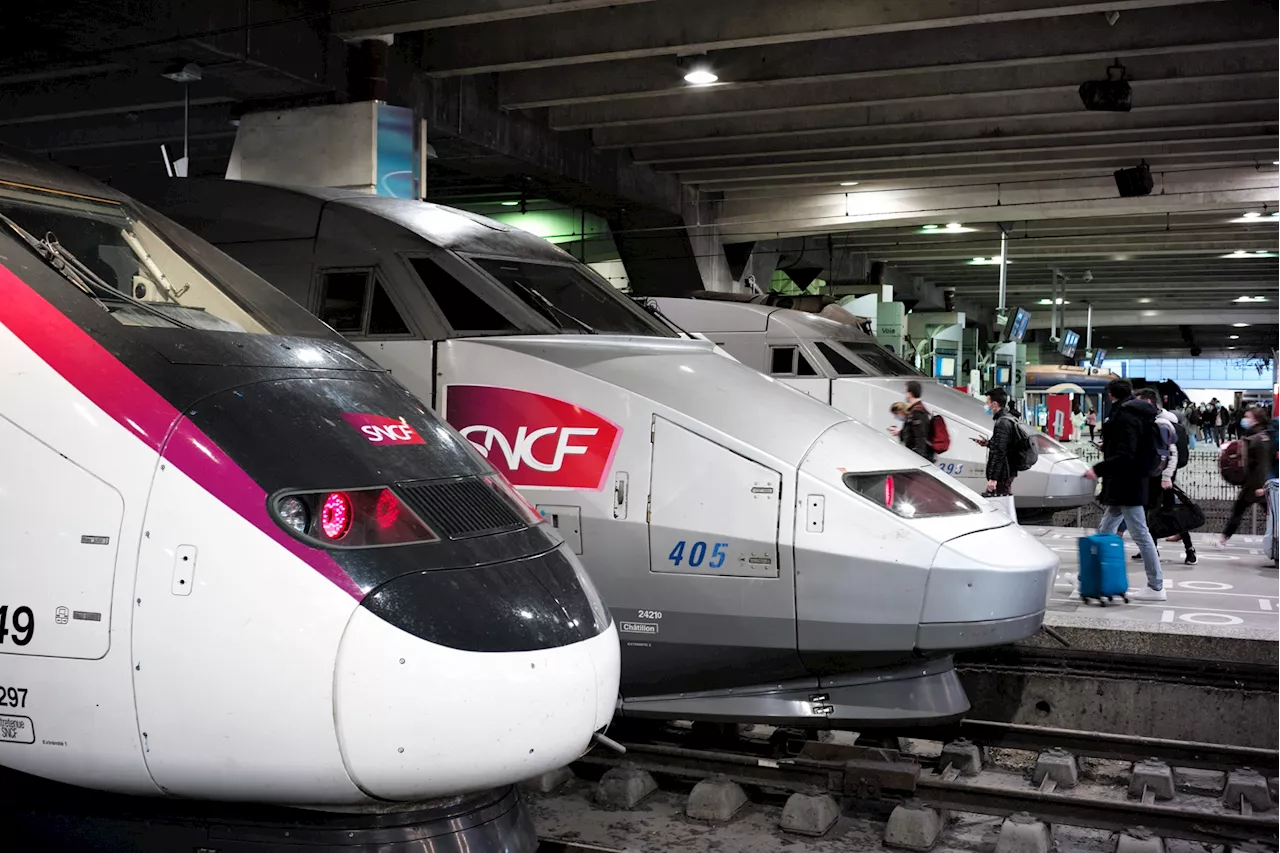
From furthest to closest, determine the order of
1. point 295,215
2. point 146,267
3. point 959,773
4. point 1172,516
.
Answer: point 1172,516
point 959,773
point 295,215
point 146,267

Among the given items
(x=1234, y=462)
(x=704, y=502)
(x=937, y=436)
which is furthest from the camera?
(x=1234, y=462)

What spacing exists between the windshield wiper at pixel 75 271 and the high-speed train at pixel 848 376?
993 centimetres

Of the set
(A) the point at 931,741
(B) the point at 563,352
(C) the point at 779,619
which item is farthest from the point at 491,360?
(A) the point at 931,741

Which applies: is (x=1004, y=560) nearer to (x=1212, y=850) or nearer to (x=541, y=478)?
(x=1212, y=850)

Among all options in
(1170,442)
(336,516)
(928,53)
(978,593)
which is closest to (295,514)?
(336,516)

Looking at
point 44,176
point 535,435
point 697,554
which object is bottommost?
point 697,554

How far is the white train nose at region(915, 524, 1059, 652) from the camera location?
20.6 ft

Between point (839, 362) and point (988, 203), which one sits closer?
point (839, 362)

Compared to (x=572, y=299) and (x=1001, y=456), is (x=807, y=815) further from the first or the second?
(x=1001, y=456)

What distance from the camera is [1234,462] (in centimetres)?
1263

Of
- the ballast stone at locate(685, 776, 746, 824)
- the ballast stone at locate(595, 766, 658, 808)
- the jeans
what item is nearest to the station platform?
the jeans

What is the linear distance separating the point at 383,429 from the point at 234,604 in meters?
0.89

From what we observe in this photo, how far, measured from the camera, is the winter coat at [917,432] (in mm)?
11891

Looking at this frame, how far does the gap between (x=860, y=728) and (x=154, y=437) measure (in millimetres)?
4158
